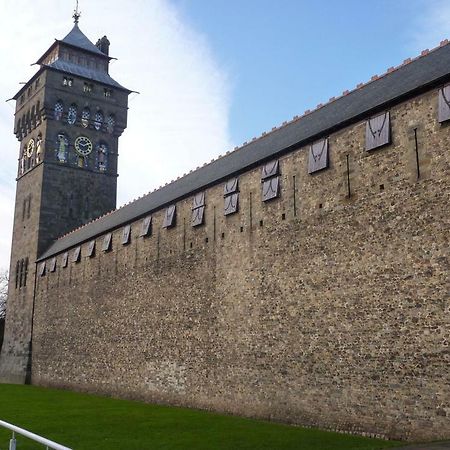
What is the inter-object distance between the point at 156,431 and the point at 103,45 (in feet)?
136

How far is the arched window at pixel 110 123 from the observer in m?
45.2

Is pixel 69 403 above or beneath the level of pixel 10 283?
beneath

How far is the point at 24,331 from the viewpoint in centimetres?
3884

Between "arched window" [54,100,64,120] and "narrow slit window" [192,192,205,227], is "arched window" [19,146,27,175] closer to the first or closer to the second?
"arched window" [54,100,64,120]

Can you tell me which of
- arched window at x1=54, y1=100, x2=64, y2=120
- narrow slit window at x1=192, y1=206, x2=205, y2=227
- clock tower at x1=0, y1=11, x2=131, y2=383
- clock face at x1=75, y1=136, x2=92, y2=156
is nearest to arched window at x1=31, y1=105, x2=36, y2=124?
clock tower at x1=0, y1=11, x2=131, y2=383

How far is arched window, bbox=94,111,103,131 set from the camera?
44691mm

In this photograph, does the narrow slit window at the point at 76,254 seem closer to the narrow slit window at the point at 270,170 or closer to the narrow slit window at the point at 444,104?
the narrow slit window at the point at 270,170

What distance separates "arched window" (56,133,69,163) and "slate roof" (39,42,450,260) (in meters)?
15.8

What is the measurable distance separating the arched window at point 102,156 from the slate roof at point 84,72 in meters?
5.08

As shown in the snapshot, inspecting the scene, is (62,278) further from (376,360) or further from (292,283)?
(376,360)

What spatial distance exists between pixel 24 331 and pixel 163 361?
19355 mm

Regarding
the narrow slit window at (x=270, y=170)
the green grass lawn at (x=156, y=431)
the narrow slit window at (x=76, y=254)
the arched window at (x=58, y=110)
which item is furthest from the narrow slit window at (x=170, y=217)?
the arched window at (x=58, y=110)

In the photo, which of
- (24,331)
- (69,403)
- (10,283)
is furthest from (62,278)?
(69,403)

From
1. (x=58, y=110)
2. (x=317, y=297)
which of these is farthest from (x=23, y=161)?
(x=317, y=297)
